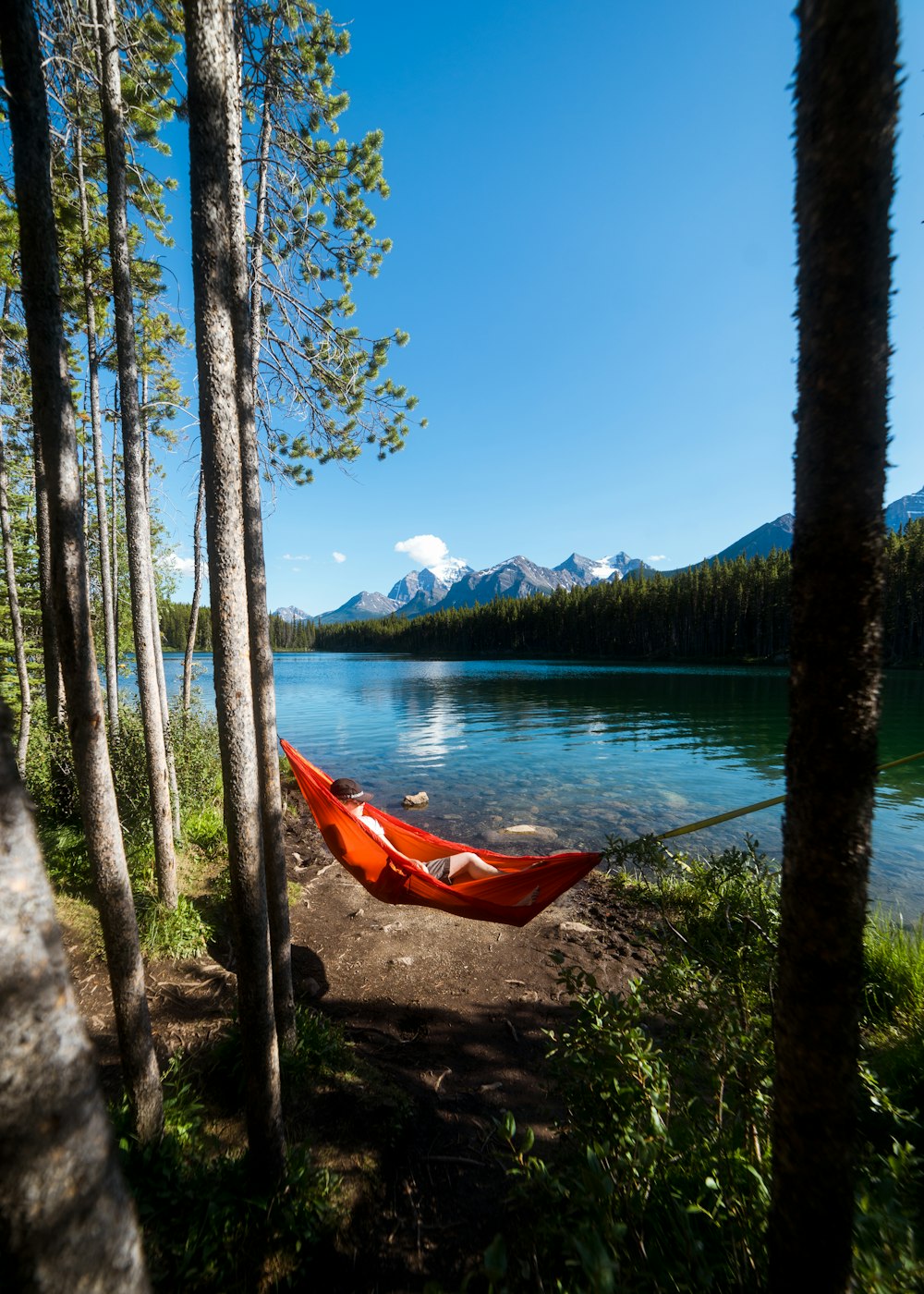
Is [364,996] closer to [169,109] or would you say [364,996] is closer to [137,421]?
[137,421]

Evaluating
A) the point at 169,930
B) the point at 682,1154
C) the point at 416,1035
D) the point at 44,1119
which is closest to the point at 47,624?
the point at 169,930

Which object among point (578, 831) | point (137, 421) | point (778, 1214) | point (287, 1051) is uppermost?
point (137, 421)

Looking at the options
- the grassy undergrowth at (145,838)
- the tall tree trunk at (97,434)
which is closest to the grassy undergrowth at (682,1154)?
the grassy undergrowth at (145,838)

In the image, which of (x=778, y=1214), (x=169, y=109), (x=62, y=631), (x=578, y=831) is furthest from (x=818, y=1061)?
(x=578, y=831)

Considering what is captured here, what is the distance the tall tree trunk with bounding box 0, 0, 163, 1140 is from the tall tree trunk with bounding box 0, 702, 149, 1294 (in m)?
1.49

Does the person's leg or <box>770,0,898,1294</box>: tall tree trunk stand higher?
<box>770,0,898,1294</box>: tall tree trunk

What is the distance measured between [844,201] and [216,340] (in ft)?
6.06

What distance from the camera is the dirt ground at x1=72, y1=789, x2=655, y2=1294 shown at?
6.76ft

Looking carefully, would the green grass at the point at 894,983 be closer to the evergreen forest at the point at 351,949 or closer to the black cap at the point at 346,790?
the evergreen forest at the point at 351,949

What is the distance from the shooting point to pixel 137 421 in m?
3.80

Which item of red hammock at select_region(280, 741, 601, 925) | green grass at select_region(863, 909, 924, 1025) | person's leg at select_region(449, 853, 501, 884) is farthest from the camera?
person's leg at select_region(449, 853, 501, 884)

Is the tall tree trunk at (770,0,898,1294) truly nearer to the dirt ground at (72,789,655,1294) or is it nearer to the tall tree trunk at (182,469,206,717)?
the dirt ground at (72,789,655,1294)

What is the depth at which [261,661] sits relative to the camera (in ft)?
9.00

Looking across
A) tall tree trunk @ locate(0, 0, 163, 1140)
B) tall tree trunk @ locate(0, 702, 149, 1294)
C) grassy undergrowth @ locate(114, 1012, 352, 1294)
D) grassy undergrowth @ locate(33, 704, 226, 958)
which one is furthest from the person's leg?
tall tree trunk @ locate(0, 702, 149, 1294)
